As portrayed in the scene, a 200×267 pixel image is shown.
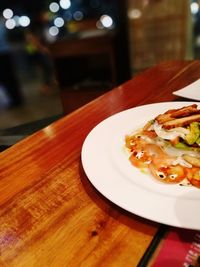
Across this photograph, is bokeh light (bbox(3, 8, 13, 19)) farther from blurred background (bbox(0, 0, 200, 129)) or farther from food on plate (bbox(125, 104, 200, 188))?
food on plate (bbox(125, 104, 200, 188))

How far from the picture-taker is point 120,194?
0.49 metres

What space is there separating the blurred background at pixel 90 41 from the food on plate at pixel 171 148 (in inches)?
85.5

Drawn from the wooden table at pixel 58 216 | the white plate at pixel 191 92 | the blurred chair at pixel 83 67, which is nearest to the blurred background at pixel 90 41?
the blurred chair at pixel 83 67

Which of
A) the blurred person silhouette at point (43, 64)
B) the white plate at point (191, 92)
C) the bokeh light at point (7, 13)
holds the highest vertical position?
the bokeh light at point (7, 13)

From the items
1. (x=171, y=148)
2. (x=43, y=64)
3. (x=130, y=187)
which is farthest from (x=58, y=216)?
(x=43, y=64)

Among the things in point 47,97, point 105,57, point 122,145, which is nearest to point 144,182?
point 122,145

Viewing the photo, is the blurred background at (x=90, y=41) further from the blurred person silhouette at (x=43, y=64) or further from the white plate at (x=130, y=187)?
the white plate at (x=130, y=187)

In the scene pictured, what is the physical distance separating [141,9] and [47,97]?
1.77 metres

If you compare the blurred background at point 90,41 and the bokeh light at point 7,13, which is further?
the bokeh light at point 7,13

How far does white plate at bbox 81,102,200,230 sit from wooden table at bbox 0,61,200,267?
3 centimetres

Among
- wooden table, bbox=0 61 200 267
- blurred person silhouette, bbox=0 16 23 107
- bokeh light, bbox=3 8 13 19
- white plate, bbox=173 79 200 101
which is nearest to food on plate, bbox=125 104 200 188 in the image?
wooden table, bbox=0 61 200 267

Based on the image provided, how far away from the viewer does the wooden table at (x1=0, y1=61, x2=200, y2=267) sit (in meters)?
0.43

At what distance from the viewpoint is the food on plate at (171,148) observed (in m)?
0.53

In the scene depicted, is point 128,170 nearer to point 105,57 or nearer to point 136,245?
point 136,245
